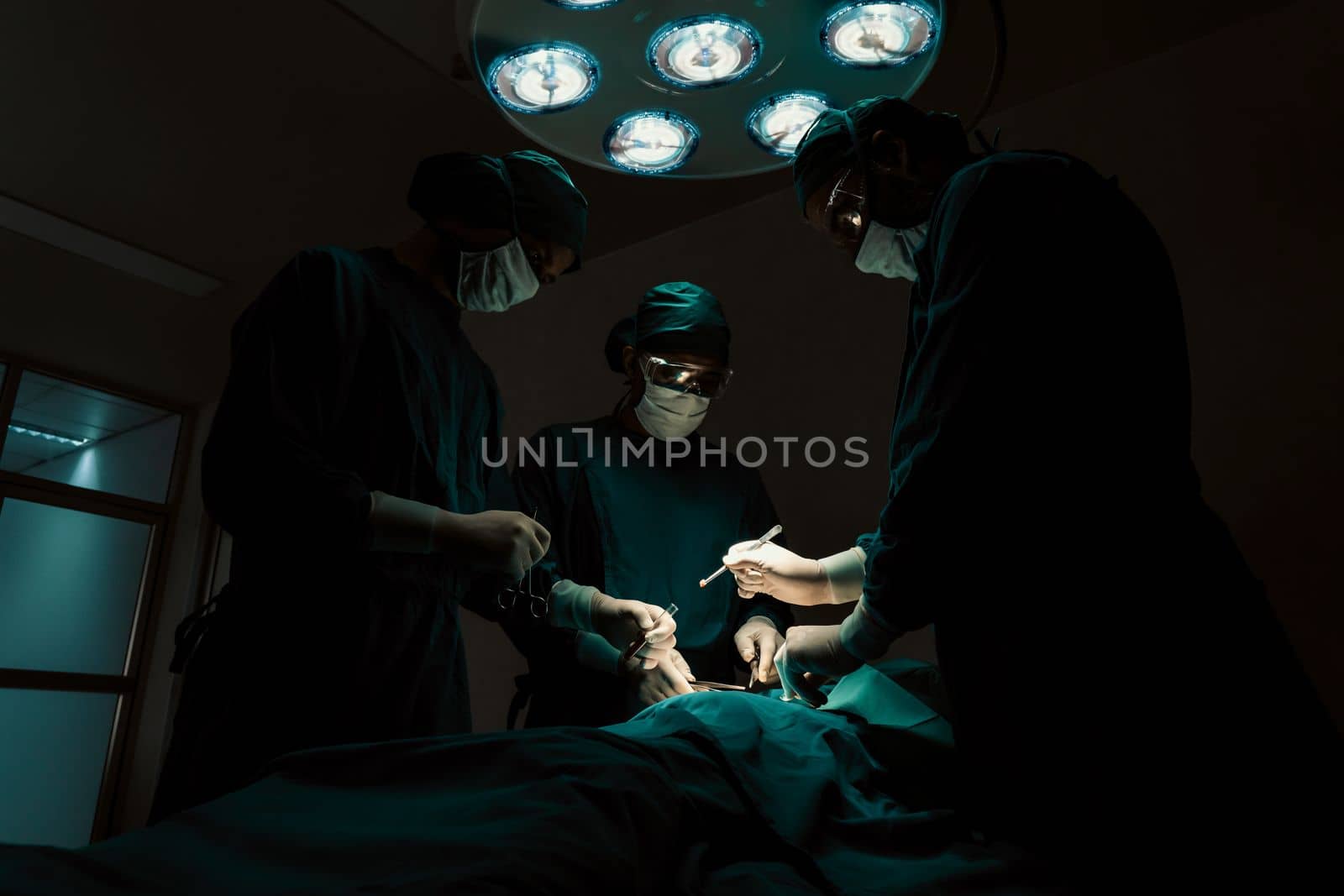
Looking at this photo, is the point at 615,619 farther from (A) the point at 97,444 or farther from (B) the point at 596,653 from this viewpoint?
(A) the point at 97,444

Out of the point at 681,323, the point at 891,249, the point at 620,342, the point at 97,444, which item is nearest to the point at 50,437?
the point at 97,444

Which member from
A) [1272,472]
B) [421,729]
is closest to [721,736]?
[421,729]

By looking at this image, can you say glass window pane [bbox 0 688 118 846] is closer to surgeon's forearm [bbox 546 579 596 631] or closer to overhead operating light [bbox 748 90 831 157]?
surgeon's forearm [bbox 546 579 596 631]

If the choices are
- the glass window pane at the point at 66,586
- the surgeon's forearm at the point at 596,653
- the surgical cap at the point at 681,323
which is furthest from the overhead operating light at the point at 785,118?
the glass window pane at the point at 66,586

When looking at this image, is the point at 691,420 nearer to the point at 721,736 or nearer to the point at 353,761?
the point at 721,736

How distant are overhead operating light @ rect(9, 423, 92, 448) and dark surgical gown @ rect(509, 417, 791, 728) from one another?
4199 mm

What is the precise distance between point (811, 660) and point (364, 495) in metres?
0.93

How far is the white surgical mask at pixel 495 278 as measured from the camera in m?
2.12

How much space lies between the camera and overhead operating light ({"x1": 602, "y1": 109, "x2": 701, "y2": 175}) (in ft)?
6.05

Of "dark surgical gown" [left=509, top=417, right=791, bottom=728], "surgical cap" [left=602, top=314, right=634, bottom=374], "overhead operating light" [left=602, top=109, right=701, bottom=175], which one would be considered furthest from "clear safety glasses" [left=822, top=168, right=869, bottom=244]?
"dark surgical gown" [left=509, top=417, right=791, bottom=728]

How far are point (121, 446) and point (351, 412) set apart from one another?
188 inches

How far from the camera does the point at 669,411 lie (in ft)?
8.80

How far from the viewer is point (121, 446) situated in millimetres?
5742

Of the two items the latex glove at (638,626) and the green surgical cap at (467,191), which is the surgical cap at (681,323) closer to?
the green surgical cap at (467,191)
